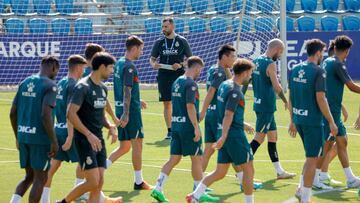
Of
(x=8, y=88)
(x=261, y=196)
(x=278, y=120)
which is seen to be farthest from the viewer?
(x=8, y=88)

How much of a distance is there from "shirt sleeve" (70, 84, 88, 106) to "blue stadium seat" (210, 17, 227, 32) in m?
19.1

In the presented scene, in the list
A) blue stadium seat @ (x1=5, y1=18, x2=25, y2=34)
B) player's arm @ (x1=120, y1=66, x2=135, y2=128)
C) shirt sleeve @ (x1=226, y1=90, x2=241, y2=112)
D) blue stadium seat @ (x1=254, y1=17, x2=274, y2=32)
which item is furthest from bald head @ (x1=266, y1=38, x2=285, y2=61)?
blue stadium seat @ (x1=5, y1=18, x2=25, y2=34)

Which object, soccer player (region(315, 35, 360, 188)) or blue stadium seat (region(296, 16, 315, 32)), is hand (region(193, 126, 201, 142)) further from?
blue stadium seat (region(296, 16, 315, 32))

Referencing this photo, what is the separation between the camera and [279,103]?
82.3 feet

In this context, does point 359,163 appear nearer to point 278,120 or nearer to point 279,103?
point 278,120

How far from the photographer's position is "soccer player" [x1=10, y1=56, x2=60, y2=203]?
11.1 m

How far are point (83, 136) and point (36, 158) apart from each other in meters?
0.63

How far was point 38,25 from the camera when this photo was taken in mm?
29688

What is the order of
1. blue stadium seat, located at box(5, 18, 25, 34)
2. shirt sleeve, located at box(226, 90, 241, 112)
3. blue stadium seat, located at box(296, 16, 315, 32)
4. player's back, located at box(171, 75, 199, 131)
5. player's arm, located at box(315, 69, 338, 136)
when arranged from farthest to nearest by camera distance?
1. blue stadium seat, located at box(296, 16, 315, 32)
2. blue stadium seat, located at box(5, 18, 25, 34)
3. player's back, located at box(171, 75, 199, 131)
4. player's arm, located at box(315, 69, 338, 136)
5. shirt sleeve, located at box(226, 90, 241, 112)

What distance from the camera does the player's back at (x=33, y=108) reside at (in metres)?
11.2

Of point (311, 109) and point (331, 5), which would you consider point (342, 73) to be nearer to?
point (311, 109)

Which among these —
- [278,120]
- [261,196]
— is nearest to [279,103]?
[278,120]

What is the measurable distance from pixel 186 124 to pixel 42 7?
19.5 m

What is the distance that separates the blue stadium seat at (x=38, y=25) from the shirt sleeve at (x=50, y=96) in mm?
18539
